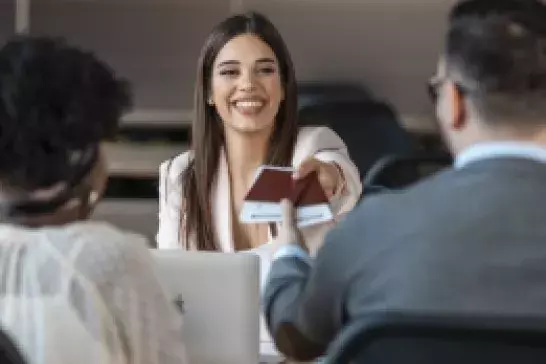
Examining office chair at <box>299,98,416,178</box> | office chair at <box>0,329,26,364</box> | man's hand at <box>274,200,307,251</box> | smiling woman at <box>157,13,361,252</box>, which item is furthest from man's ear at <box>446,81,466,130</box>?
office chair at <box>299,98,416,178</box>

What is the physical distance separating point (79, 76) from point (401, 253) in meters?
0.45

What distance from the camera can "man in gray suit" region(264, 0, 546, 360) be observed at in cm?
84

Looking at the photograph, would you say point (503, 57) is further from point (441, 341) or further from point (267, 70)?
point (267, 70)

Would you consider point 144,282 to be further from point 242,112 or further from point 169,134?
point 169,134

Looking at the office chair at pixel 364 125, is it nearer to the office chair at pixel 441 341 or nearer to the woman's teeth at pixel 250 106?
the woman's teeth at pixel 250 106

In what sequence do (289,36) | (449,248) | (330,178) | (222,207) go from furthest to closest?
1. (289,36)
2. (222,207)
3. (330,178)
4. (449,248)

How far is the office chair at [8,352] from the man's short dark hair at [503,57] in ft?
1.82

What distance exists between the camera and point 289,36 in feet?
10.6

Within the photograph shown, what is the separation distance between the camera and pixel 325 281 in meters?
0.96

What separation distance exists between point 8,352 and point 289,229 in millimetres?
600

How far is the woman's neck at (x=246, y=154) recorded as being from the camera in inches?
80.0

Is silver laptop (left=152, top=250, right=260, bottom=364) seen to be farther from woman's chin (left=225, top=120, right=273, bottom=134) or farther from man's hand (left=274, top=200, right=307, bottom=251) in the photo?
woman's chin (left=225, top=120, right=273, bottom=134)

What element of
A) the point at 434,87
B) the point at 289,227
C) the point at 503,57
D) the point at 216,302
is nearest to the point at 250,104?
the point at 289,227

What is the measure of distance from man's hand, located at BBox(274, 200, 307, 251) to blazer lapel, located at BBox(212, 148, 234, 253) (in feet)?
1.82
